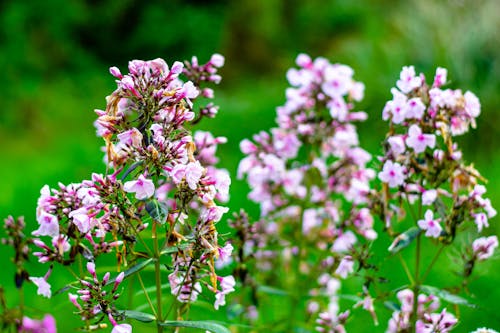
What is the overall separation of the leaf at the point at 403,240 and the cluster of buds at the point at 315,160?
15.9 inches

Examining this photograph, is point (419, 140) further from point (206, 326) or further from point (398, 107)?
point (206, 326)

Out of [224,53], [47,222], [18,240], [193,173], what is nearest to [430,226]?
[193,173]

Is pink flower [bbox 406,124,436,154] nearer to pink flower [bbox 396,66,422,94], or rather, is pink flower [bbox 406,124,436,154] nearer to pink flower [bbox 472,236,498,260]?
pink flower [bbox 396,66,422,94]

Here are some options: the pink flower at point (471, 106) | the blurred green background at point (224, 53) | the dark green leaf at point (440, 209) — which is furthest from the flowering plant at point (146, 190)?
the blurred green background at point (224, 53)

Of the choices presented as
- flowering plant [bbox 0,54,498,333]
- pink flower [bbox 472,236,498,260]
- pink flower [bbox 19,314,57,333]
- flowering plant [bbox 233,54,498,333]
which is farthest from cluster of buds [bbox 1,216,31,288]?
pink flower [bbox 472,236,498,260]

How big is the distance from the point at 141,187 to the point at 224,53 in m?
10.7

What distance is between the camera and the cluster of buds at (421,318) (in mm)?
1980

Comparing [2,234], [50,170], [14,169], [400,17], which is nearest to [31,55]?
[14,169]

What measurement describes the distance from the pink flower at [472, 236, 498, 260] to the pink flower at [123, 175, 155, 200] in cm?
102

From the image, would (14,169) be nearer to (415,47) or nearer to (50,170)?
(50,170)

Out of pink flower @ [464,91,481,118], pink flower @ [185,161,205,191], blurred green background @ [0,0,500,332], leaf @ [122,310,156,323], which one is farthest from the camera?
blurred green background @ [0,0,500,332]

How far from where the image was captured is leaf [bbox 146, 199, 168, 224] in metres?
1.57

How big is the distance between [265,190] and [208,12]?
9266 mm

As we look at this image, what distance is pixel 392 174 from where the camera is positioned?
6.57 feet
